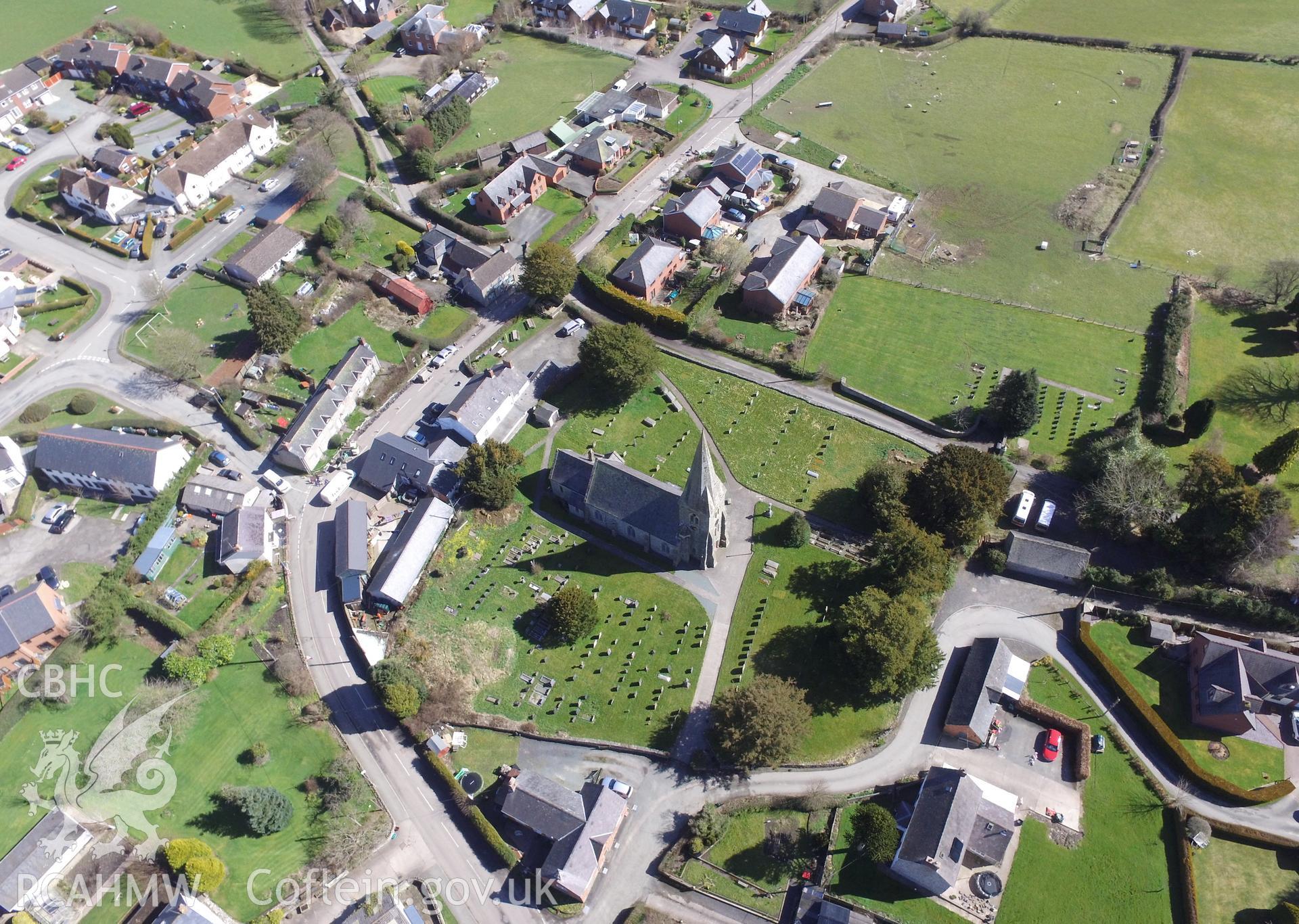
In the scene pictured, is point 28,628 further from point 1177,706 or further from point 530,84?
point 530,84

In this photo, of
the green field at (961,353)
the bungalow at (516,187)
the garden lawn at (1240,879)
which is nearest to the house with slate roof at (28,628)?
the bungalow at (516,187)

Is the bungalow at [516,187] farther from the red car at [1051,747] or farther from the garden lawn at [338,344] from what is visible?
the red car at [1051,747]

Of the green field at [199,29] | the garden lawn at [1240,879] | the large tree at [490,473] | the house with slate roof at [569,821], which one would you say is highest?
the green field at [199,29]

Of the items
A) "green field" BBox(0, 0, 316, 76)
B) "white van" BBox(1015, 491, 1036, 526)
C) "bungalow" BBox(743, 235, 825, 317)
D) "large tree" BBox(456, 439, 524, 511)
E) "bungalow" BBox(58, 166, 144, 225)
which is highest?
"green field" BBox(0, 0, 316, 76)

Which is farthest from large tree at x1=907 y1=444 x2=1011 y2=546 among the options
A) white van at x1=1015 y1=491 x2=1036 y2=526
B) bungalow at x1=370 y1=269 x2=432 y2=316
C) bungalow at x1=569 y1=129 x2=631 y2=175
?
bungalow at x1=569 y1=129 x2=631 y2=175

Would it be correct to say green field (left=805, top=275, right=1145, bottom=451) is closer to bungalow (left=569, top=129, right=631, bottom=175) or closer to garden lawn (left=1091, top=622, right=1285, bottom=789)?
garden lawn (left=1091, top=622, right=1285, bottom=789)

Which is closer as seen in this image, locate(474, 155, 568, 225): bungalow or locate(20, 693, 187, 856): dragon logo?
locate(20, 693, 187, 856): dragon logo

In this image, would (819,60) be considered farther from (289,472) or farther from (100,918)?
(100,918)
